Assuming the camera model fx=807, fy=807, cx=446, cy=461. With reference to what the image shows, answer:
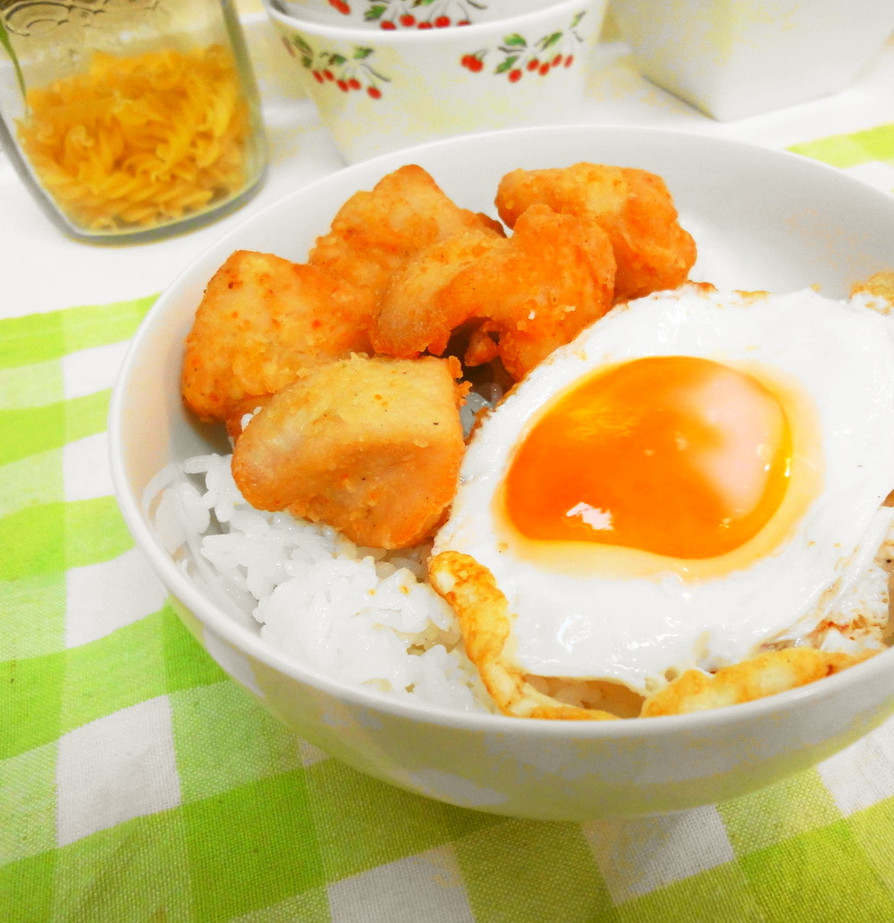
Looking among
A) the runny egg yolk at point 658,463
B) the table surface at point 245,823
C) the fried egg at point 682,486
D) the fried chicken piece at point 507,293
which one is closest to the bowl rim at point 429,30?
the fried chicken piece at point 507,293

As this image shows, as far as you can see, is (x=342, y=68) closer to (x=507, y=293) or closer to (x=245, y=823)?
(x=507, y=293)

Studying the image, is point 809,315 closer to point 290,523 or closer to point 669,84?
point 290,523

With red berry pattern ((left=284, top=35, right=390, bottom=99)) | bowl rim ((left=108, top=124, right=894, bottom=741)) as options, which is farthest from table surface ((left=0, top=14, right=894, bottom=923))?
red berry pattern ((left=284, top=35, right=390, bottom=99))

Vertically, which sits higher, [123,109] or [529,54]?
[529,54]

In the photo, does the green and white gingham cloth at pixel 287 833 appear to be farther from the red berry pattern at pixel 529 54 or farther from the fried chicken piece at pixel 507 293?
the red berry pattern at pixel 529 54

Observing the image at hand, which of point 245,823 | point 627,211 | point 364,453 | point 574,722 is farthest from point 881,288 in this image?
point 245,823

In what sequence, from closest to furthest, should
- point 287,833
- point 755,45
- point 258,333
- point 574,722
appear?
point 574,722, point 287,833, point 258,333, point 755,45

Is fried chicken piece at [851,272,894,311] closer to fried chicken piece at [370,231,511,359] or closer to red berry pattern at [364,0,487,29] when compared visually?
fried chicken piece at [370,231,511,359]
